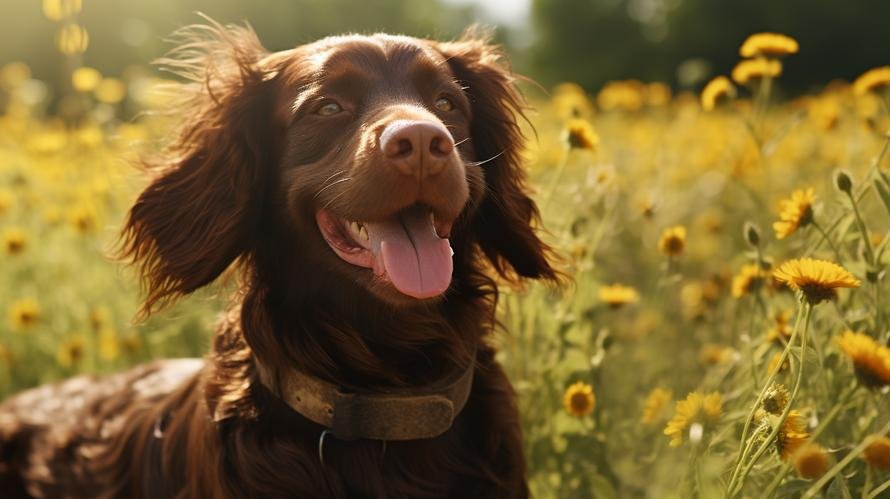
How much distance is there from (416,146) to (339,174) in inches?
10.4

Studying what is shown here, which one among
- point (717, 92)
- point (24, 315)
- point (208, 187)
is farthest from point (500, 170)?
point (24, 315)

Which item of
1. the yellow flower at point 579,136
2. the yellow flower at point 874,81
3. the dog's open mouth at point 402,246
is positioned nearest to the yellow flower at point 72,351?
the dog's open mouth at point 402,246

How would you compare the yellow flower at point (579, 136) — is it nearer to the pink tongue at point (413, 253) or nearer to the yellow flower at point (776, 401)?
the pink tongue at point (413, 253)

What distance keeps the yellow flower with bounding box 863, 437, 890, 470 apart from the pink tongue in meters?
0.95

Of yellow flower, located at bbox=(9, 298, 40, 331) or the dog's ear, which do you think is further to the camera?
yellow flower, located at bbox=(9, 298, 40, 331)

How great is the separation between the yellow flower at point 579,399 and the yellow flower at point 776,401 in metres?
0.79

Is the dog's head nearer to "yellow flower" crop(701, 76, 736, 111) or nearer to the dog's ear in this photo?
the dog's ear

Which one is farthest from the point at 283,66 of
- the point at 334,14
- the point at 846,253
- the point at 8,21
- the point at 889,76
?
the point at 334,14

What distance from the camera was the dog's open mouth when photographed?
2.11 meters

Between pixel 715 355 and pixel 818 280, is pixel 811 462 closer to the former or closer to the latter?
pixel 818 280

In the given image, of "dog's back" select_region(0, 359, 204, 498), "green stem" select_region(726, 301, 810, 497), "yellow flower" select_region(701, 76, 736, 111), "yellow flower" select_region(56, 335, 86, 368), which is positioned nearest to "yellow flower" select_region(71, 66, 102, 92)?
"yellow flower" select_region(56, 335, 86, 368)

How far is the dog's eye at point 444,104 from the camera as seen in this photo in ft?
8.08

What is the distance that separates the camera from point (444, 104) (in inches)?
97.4

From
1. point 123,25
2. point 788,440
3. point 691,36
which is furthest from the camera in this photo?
point 691,36
